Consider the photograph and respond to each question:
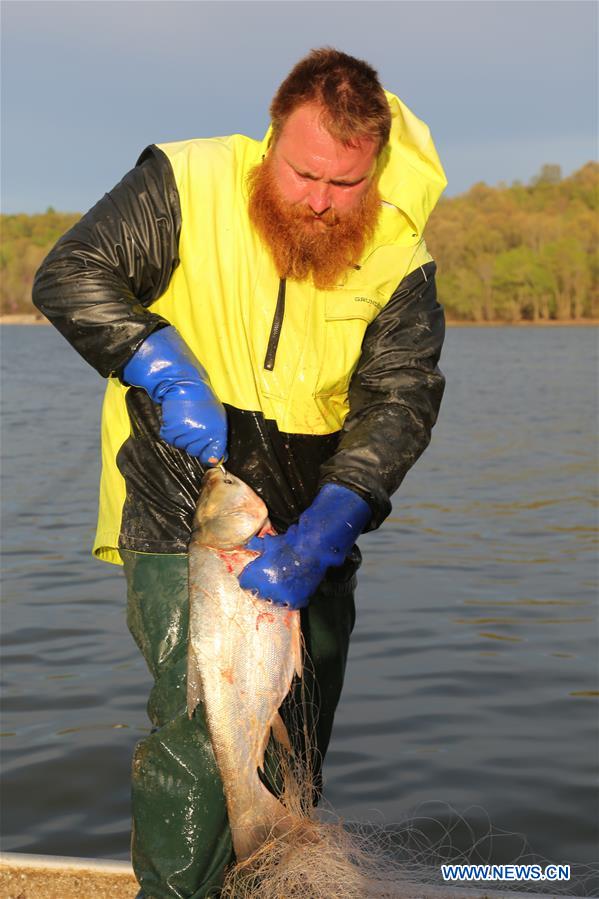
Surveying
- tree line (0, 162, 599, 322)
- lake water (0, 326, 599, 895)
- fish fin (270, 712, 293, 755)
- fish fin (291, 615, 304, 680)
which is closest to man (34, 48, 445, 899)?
fish fin (291, 615, 304, 680)

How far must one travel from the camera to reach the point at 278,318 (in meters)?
4.20

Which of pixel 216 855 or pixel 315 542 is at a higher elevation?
pixel 315 542

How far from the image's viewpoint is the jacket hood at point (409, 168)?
175 inches

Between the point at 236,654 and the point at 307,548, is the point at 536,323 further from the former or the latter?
the point at 236,654

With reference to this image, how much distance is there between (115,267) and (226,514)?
0.94 m

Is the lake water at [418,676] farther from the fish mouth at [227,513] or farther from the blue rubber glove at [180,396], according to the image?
the blue rubber glove at [180,396]

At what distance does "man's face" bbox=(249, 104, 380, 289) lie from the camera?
4.02 m

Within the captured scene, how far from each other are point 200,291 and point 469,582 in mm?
7175

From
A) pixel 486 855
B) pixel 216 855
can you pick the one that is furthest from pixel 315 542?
pixel 486 855

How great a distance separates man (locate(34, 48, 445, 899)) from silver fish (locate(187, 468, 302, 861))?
86mm

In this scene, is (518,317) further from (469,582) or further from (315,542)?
(315,542)

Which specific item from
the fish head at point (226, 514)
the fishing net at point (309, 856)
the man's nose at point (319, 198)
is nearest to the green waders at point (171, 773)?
the fishing net at point (309, 856)

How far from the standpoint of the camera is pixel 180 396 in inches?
154

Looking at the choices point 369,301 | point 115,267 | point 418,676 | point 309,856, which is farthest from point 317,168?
point 418,676
